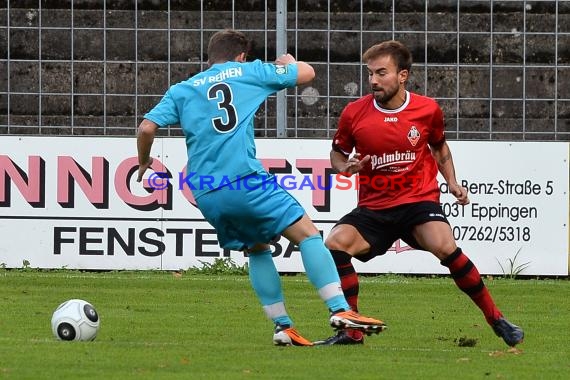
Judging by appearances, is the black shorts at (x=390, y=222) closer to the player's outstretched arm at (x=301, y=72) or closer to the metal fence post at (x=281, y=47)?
the player's outstretched arm at (x=301, y=72)

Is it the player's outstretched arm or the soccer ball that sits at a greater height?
the player's outstretched arm

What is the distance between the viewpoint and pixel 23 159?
561 inches

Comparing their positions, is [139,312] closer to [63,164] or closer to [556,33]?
[63,164]

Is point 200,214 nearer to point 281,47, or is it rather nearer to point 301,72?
point 281,47

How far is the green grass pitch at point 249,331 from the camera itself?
6750 millimetres

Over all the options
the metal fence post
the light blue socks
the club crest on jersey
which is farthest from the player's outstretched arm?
the metal fence post

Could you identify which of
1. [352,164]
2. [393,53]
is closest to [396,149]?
[352,164]

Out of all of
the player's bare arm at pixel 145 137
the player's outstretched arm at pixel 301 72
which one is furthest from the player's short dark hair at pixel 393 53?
the player's bare arm at pixel 145 137

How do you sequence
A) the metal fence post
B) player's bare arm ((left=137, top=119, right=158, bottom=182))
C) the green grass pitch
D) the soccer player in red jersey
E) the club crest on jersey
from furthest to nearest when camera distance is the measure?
the metal fence post → the club crest on jersey → the soccer player in red jersey → player's bare arm ((left=137, top=119, right=158, bottom=182)) → the green grass pitch

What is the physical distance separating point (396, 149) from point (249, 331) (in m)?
1.68

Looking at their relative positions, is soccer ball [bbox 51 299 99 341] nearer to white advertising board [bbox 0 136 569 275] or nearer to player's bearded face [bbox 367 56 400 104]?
player's bearded face [bbox 367 56 400 104]

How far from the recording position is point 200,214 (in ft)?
46.2

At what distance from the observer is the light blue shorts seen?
7.65m

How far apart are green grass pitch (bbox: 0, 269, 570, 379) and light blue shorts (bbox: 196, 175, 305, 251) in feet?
2.20
